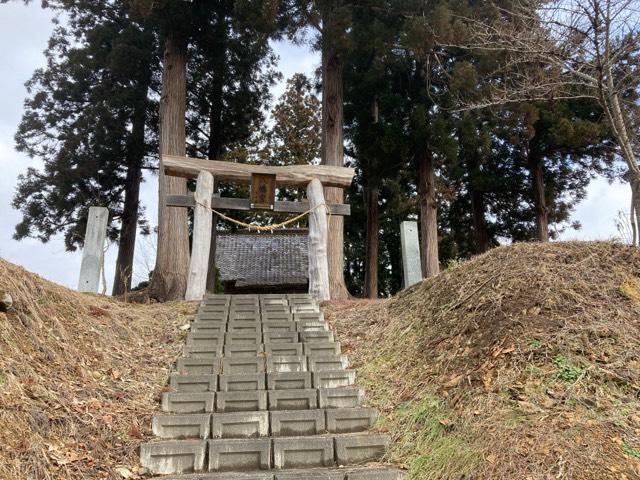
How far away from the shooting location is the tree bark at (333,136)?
35.2 feet

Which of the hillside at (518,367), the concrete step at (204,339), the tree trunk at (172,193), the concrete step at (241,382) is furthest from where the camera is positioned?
the tree trunk at (172,193)

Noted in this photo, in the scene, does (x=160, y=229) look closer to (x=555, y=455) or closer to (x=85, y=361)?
(x=85, y=361)

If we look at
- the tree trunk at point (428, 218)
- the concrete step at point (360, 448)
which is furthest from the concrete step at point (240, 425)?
the tree trunk at point (428, 218)

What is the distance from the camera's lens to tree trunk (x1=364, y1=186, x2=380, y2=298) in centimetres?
1648

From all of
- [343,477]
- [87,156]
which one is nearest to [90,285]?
[343,477]

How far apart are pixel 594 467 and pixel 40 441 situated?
3.32 m

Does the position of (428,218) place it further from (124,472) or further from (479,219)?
(124,472)

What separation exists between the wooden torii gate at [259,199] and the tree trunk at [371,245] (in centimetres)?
732

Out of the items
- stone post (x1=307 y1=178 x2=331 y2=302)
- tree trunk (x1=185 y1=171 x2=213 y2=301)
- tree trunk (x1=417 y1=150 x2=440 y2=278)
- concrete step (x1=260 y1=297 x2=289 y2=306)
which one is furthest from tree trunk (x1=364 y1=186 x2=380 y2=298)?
concrete step (x1=260 y1=297 x2=289 y2=306)

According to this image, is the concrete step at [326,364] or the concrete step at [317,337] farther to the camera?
the concrete step at [317,337]

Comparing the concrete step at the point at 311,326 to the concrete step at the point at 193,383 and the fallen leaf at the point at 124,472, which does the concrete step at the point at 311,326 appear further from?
the fallen leaf at the point at 124,472

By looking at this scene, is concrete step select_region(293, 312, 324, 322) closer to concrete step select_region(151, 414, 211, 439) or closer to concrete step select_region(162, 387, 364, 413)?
concrete step select_region(162, 387, 364, 413)

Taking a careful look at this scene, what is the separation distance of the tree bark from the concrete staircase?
4.43 m

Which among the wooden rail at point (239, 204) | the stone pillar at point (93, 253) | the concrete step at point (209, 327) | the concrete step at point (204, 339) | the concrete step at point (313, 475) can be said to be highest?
the wooden rail at point (239, 204)
